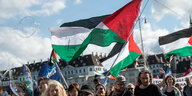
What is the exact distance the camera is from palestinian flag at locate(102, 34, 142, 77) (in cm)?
957

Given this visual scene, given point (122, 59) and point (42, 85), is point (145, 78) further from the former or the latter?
point (122, 59)

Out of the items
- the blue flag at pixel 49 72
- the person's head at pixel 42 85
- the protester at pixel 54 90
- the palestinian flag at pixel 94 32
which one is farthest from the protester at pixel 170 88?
the blue flag at pixel 49 72

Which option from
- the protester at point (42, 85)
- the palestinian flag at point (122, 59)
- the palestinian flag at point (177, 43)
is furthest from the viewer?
the palestinian flag at point (177, 43)

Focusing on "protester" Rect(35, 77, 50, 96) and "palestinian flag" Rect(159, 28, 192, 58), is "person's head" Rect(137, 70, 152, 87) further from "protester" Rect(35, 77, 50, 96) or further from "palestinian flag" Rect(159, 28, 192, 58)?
"palestinian flag" Rect(159, 28, 192, 58)

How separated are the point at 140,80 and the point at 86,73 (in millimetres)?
108838

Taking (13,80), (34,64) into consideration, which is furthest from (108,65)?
(34,64)

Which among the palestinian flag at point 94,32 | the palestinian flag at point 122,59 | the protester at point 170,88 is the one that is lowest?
the protester at point 170,88

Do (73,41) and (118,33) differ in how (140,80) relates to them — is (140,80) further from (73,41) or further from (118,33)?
(73,41)

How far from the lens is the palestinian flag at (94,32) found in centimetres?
923

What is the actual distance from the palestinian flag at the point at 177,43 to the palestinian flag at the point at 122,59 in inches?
101

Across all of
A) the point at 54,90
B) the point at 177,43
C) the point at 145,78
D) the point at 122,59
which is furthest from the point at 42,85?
the point at 177,43

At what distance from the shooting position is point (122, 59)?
33.1 ft

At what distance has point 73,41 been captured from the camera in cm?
991

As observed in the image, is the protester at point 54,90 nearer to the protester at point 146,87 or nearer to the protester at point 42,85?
the protester at point 42,85
